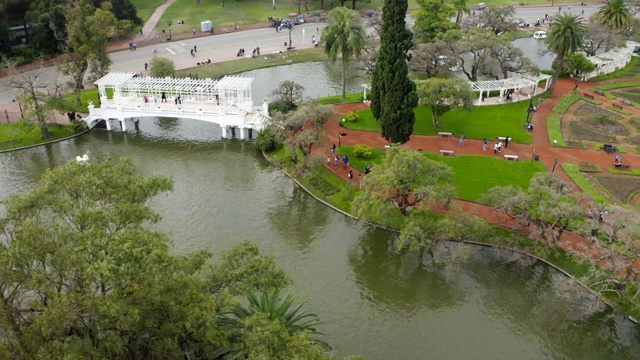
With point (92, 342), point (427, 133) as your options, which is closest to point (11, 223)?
point (92, 342)

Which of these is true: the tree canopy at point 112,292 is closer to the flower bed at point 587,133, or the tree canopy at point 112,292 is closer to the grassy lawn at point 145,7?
the flower bed at point 587,133

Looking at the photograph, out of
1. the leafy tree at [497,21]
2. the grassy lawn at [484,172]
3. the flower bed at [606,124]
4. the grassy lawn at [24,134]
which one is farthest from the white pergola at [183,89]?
the leafy tree at [497,21]

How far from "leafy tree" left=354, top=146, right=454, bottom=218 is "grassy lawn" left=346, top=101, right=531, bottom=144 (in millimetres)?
21053

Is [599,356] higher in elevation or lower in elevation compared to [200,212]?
lower

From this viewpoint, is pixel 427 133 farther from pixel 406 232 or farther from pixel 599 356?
pixel 599 356

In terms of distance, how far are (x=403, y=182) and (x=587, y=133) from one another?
3401 centimetres

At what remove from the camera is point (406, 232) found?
45.5 m

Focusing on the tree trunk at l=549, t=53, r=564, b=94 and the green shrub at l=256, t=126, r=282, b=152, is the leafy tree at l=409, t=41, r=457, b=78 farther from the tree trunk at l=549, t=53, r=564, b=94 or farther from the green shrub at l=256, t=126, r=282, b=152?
the green shrub at l=256, t=126, r=282, b=152

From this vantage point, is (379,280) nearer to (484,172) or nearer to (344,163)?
(344,163)

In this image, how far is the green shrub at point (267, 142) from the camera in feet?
211

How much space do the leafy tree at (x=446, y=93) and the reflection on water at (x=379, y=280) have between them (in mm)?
18921

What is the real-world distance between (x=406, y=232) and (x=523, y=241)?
1109cm

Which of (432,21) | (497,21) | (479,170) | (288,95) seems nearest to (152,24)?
(288,95)

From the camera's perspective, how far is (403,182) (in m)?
47.7
